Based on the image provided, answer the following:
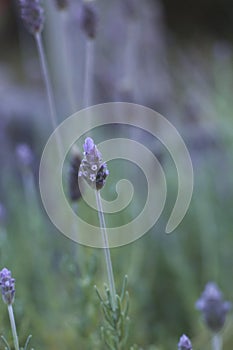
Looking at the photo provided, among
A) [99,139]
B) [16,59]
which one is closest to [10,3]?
[16,59]

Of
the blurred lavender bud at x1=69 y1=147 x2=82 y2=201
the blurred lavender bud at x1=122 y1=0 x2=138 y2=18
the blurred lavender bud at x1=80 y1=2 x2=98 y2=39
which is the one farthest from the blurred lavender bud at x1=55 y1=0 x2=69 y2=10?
the blurred lavender bud at x1=122 y1=0 x2=138 y2=18

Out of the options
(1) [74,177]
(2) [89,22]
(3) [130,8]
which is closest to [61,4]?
(2) [89,22]

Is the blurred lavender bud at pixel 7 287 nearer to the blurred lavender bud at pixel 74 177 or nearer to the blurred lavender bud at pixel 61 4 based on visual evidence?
the blurred lavender bud at pixel 74 177

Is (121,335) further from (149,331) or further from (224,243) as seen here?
(224,243)

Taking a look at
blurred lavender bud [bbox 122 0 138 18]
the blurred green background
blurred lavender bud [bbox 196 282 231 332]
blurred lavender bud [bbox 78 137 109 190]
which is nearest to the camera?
blurred lavender bud [bbox 78 137 109 190]

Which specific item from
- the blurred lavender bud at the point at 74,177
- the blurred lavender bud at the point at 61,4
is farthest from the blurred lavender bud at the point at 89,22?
the blurred lavender bud at the point at 74,177

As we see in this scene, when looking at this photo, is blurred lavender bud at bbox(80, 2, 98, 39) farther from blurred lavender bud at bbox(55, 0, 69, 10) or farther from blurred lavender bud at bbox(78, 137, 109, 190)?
blurred lavender bud at bbox(78, 137, 109, 190)

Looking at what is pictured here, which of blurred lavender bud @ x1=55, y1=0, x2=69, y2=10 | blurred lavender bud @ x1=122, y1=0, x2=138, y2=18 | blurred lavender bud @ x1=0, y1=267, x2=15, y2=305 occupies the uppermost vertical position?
blurred lavender bud @ x1=122, y1=0, x2=138, y2=18
